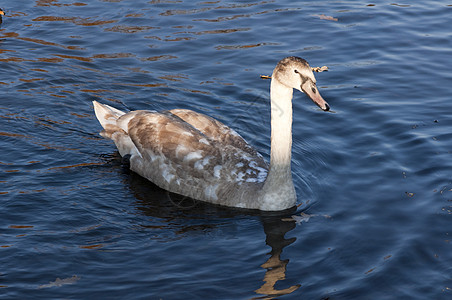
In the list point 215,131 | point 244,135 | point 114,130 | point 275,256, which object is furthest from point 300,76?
point 114,130

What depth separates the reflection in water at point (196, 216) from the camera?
991cm

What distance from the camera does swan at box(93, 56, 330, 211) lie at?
10.8 metres

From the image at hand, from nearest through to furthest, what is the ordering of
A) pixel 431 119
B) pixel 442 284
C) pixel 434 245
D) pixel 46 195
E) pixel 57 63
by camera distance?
pixel 442 284
pixel 434 245
pixel 46 195
pixel 431 119
pixel 57 63

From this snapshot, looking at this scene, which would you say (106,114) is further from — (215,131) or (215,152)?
(215,152)

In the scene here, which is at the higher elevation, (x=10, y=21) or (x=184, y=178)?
(x=10, y=21)

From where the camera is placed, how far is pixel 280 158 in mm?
11086

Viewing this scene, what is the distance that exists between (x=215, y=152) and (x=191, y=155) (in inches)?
15.4

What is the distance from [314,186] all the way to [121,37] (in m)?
7.72

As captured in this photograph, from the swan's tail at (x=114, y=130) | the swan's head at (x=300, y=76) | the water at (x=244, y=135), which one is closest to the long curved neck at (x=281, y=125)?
the swan's head at (x=300, y=76)

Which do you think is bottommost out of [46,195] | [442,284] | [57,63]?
[442,284]

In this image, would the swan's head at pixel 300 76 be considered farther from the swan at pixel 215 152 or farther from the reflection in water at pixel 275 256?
the reflection in water at pixel 275 256

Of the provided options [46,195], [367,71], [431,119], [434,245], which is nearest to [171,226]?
[46,195]

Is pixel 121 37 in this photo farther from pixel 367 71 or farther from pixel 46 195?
pixel 46 195

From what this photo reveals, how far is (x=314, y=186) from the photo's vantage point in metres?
12.0
